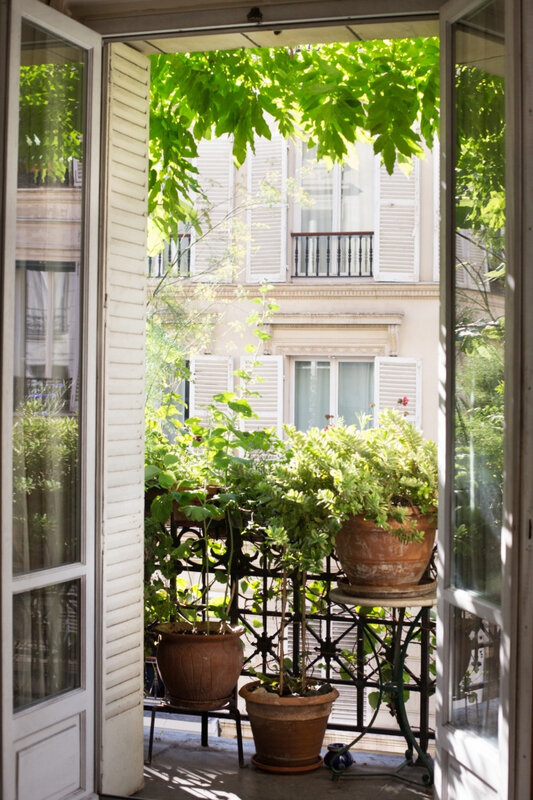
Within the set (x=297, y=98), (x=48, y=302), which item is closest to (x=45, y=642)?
(x=48, y=302)

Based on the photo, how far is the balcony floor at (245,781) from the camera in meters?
3.46

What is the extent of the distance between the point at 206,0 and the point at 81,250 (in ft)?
3.05

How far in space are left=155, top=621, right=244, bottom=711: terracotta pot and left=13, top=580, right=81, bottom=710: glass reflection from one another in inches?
28.2

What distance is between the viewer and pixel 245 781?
11.8 ft

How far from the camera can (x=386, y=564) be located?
3494mm

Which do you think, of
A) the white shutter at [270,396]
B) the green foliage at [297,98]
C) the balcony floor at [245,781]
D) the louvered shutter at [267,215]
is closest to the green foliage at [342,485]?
the balcony floor at [245,781]

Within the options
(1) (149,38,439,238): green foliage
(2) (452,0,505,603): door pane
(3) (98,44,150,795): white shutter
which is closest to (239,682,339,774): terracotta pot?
(3) (98,44,150,795): white shutter

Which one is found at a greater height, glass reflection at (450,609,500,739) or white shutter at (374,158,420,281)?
white shutter at (374,158,420,281)

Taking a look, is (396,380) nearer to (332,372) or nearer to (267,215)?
(332,372)

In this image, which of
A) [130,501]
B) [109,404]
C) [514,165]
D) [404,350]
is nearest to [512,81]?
[514,165]

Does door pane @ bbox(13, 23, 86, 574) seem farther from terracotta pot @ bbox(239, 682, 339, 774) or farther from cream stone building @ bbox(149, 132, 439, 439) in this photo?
cream stone building @ bbox(149, 132, 439, 439)

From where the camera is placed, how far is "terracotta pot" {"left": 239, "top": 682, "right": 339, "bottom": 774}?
3.61 metres

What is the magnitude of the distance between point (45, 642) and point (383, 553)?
1259 millimetres

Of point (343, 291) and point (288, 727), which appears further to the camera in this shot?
point (343, 291)
